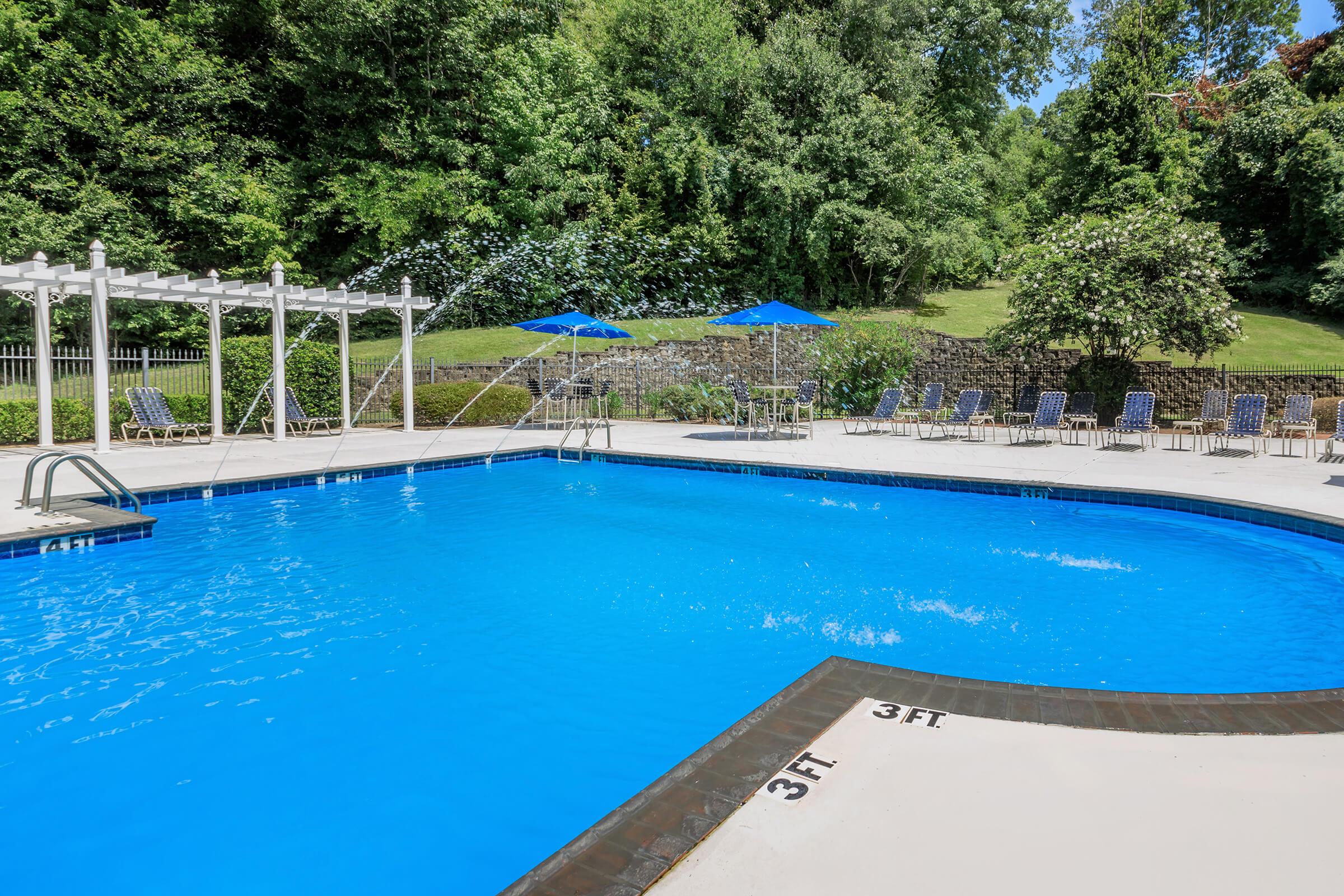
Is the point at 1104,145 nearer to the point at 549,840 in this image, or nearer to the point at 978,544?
the point at 978,544

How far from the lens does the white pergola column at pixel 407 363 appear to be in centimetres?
1541

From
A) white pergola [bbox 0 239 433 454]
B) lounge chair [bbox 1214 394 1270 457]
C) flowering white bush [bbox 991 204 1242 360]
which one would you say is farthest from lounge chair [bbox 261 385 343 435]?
lounge chair [bbox 1214 394 1270 457]

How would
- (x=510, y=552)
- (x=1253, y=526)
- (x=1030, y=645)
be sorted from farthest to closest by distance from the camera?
(x=1253, y=526) < (x=510, y=552) < (x=1030, y=645)

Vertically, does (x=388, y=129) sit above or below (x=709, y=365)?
above

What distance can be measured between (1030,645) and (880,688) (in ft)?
5.42

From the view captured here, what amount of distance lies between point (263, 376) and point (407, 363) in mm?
2571

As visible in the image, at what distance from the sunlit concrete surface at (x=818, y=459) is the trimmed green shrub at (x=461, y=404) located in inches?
63.5

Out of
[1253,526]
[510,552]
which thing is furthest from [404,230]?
[1253,526]

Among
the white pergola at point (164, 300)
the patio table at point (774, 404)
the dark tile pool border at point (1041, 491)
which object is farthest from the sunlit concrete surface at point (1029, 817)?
the white pergola at point (164, 300)

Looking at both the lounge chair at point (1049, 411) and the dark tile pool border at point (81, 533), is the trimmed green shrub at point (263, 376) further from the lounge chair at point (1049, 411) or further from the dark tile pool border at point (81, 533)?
the lounge chair at point (1049, 411)

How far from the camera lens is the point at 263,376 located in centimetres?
1452

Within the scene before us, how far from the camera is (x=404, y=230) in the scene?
79.7 feet

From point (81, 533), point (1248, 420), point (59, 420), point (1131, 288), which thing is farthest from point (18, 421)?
point (1248, 420)

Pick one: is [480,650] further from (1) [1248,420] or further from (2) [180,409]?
(2) [180,409]
